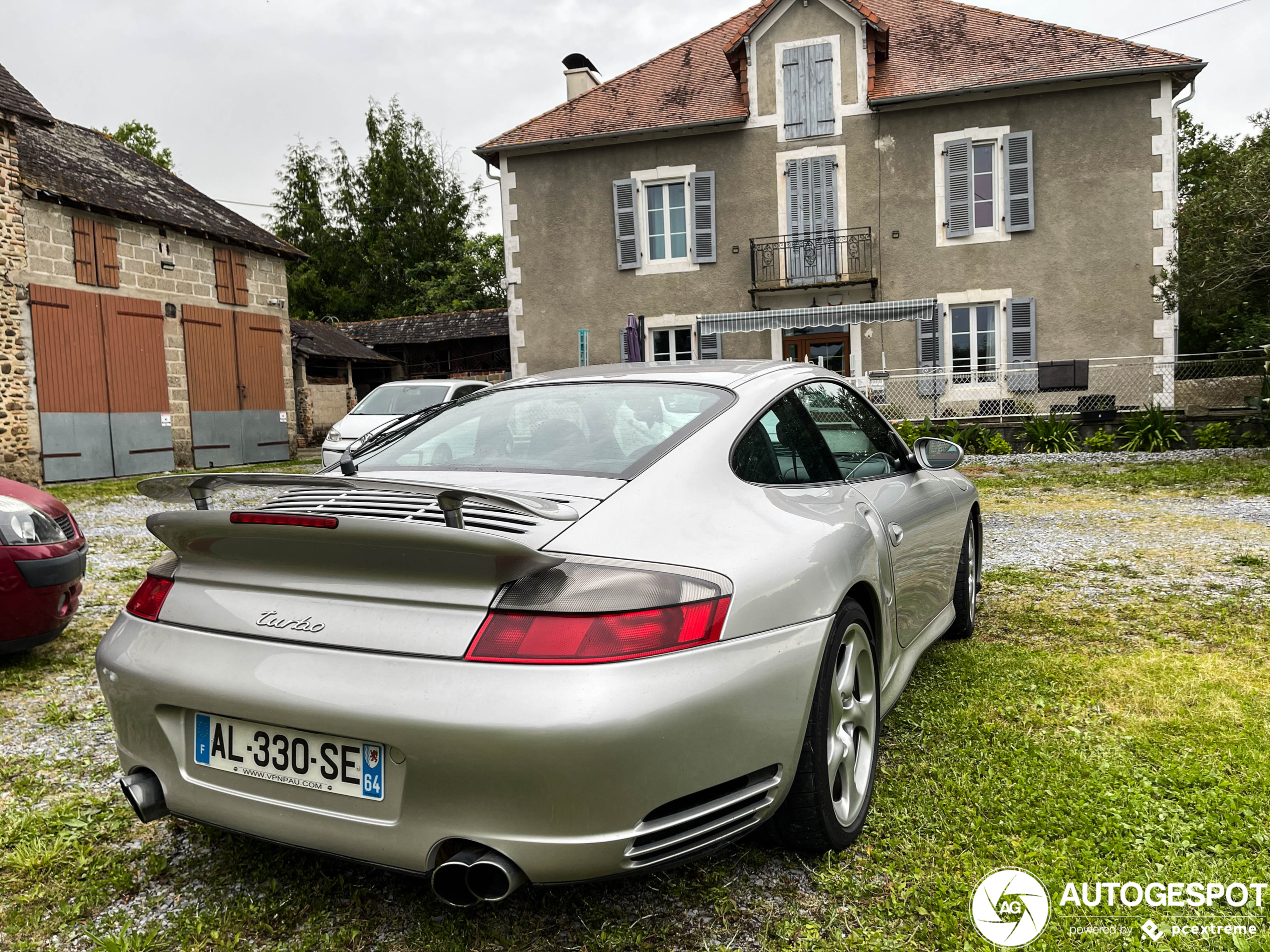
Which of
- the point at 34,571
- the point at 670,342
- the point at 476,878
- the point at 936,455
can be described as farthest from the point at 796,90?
the point at 476,878

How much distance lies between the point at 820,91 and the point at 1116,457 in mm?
8981

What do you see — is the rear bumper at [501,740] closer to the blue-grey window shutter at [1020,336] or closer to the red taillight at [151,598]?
the red taillight at [151,598]

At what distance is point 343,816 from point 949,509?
2710mm

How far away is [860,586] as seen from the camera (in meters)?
2.46

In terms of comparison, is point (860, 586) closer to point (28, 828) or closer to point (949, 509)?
point (949, 509)

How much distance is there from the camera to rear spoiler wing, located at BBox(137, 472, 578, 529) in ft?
5.90

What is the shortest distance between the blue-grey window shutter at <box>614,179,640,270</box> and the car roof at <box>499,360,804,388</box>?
51.9 feet

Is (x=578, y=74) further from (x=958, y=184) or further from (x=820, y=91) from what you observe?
(x=958, y=184)

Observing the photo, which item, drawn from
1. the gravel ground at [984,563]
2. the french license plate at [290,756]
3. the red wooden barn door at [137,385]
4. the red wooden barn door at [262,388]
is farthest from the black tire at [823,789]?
the red wooden barn door at [262,388]

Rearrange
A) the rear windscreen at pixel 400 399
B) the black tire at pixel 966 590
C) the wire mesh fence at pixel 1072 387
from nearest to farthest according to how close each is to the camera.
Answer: the black tire at pixel 966 590
the rear windscreen at pixel 400 399
the wire mesh fence at pixel 1072 387

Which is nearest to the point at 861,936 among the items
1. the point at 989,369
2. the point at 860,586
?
the point at 860,586

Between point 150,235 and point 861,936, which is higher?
point 150,235

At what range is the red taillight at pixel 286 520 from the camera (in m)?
1.79

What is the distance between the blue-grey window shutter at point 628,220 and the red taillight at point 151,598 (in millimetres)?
16962
